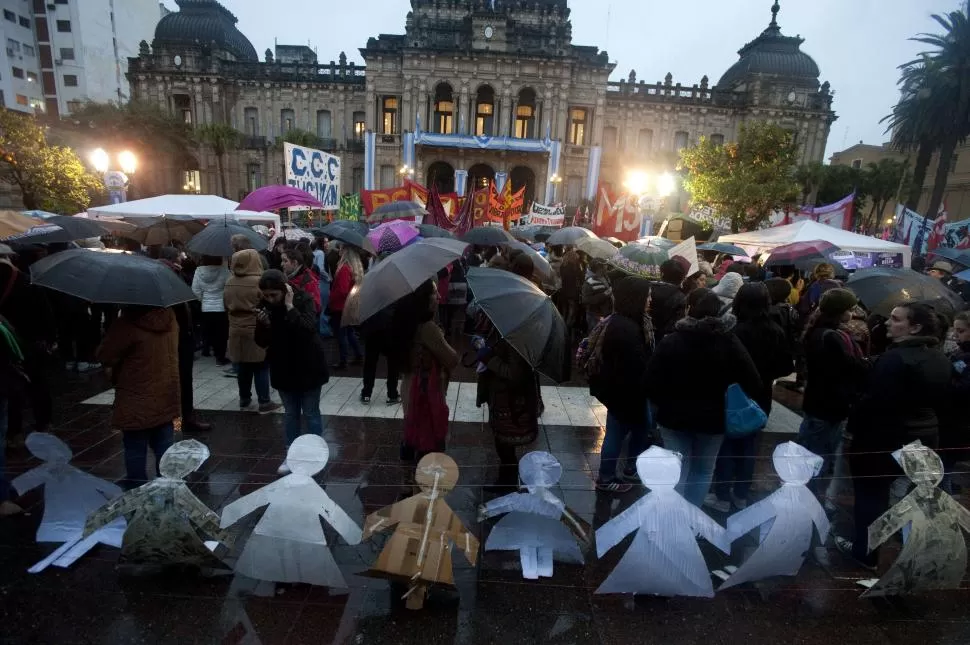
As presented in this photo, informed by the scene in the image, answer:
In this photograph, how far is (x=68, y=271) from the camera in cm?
309

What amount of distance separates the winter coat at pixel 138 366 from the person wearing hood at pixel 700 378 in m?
3.45

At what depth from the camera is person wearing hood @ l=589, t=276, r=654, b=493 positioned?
150 inches

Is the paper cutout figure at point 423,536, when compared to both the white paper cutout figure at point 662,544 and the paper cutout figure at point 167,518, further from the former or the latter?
the paper cutout figure at point 167,518

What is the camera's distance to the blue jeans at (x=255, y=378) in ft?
18.2

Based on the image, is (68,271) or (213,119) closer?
(68,271)

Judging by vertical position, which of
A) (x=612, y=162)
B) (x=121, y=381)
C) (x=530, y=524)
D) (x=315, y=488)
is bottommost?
(x=530, y=524)

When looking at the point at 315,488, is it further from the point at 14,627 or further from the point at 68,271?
the point at 68,271

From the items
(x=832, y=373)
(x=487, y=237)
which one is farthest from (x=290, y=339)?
(x=487, y=237)

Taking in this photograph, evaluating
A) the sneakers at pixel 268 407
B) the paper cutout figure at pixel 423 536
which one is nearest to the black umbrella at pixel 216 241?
the sneakers at pixel 268 407

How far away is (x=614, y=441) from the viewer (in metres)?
4.13

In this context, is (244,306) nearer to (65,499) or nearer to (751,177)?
(65,499)

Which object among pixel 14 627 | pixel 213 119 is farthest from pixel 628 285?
pixel 213 119

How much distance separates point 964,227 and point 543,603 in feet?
49.1

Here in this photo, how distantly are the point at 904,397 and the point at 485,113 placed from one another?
116 feet
